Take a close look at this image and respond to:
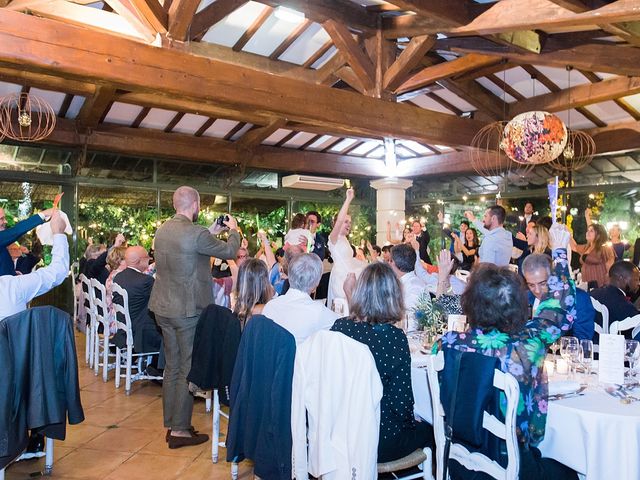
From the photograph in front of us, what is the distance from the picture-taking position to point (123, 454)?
342 centimetres

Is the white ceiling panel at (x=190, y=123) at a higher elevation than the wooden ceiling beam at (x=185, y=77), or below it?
higher

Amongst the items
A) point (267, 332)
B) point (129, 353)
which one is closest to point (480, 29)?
point (267, 332)

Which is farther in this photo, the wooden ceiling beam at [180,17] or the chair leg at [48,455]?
the wooden ceiling beam at [180,17]

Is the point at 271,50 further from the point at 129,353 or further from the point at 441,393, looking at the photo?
the point at 441,393

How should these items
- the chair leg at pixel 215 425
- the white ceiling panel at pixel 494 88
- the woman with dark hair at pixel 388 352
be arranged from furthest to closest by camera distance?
the white ceiling panel at pixel 494 88, the chair leg at pixel 215 425, the woman with dark hair at pixel 388 352

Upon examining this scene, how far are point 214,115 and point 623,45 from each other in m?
5.28

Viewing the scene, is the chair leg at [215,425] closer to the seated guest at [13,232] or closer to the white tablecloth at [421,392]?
the white tablecloth at [421,392]

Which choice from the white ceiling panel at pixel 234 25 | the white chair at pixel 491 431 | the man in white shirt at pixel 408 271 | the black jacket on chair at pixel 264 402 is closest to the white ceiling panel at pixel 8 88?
the white ceiling panel at pixel 234 25

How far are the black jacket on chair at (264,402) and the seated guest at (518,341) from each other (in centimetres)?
71

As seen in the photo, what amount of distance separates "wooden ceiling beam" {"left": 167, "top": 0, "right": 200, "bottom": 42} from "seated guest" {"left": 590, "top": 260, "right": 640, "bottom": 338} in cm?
407

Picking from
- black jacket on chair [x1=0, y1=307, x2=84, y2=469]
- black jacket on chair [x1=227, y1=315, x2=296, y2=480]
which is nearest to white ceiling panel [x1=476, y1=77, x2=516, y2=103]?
black jacket on chair [x1=227, y1=315, x2=296, y2=480]

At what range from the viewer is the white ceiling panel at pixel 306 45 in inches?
270

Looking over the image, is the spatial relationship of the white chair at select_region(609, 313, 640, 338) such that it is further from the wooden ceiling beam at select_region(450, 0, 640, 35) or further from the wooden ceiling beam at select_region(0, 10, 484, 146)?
the wooden ceiling beam at select_region(0, 10, 484, 146)

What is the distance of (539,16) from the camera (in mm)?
4461
